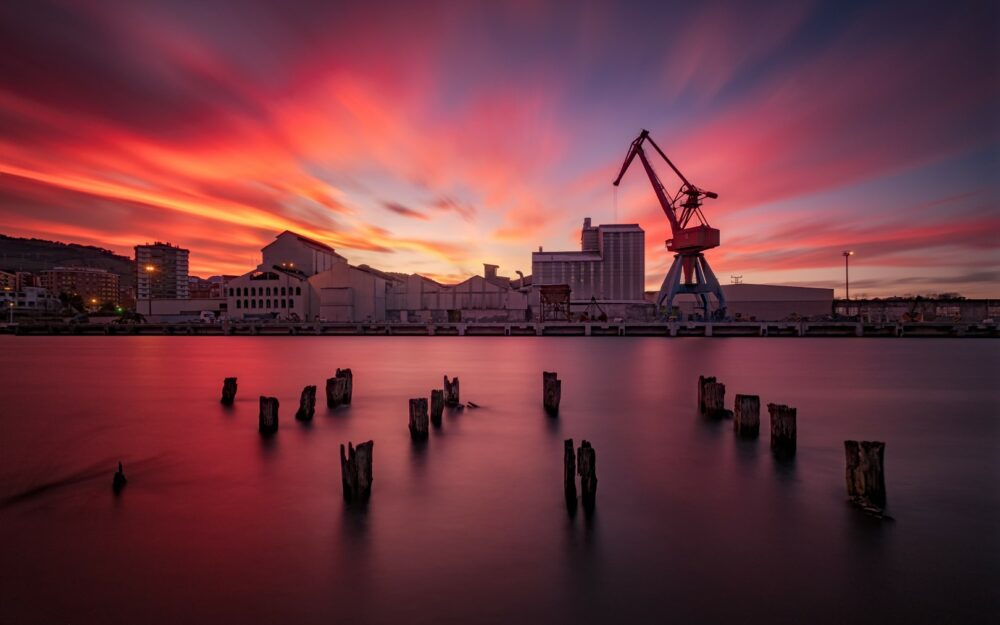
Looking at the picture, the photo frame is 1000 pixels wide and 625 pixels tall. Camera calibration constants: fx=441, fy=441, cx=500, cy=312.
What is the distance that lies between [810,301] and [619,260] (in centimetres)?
3067

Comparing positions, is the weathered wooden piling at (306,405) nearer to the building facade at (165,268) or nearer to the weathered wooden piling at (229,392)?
the weathered wooden piling at (229,392)

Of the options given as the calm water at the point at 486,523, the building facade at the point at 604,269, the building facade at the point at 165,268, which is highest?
the building facade at the point at 165,268

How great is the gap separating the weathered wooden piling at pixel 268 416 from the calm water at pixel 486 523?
1.01 ft

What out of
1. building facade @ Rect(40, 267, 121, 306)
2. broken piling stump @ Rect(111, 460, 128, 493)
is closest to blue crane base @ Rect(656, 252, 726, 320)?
broken piling stump @ Rect(111, 460, 128, 493)

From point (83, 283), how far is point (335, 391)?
221 metres

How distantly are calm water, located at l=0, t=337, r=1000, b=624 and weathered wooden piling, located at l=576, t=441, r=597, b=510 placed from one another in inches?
9.5

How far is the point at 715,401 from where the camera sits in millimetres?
13641

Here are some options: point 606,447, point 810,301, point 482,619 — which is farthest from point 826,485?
point 810,301

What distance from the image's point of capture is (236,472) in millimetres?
8836

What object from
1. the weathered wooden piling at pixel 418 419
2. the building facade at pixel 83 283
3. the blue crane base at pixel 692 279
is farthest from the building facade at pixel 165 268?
the weathered wooden piling at pixel 418 419

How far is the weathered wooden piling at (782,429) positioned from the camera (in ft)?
31.5

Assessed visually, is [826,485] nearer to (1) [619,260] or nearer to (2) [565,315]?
(2) [565,315]

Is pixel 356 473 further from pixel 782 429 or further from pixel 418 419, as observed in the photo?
pixel 782 429

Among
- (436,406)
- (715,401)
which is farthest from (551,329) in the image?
(436,406)
